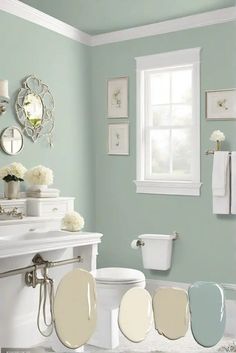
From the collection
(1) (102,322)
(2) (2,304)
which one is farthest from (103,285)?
(2) (2,304)

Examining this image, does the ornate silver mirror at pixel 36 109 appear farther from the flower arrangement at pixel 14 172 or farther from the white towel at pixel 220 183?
the white towel at pixel 220 183

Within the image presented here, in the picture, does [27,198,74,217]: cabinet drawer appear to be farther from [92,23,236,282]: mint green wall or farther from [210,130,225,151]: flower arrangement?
[210,130,225,151]: flower arrangement

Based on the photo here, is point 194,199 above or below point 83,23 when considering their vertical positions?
below

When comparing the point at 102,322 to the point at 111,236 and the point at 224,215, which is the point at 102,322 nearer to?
the point at 111,236

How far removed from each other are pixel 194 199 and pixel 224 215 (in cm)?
11

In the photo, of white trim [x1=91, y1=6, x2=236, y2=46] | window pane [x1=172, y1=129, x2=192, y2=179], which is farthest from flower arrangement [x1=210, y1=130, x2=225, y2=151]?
white trim [x1=91, y1=6, x2=236, y2=46]

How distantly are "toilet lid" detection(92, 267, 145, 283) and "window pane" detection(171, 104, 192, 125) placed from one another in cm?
47

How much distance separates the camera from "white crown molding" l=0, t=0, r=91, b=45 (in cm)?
124

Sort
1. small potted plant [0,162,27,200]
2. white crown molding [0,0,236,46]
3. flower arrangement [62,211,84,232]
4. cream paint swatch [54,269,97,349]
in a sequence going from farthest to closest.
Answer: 1. small potted plant [0,162,27,200]
2. white crown molding [0,0,236,46]
3. flower arrangement [62,211,84,232]
4. cream paint swatch [54,269,97,349]

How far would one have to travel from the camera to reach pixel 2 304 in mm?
1086

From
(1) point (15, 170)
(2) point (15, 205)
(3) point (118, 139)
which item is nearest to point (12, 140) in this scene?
(1) point (15, 170)

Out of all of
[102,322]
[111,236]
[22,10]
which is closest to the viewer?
[22,10]

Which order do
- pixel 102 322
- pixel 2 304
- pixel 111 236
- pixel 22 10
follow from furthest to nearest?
1. pixel 102 322
2. pixel 111 236
3. pixel 22 10
4. pixel 2 304

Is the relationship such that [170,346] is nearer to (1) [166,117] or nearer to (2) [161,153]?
(2) [161,153]
